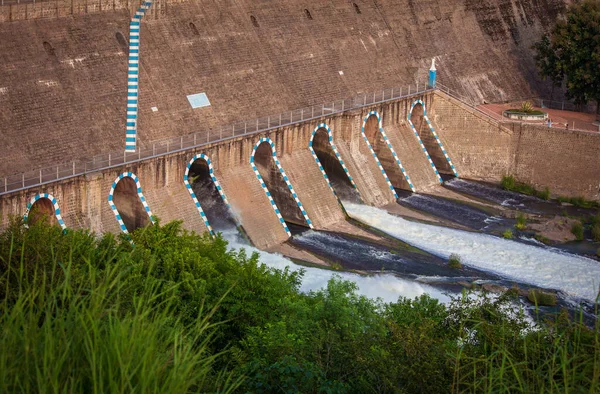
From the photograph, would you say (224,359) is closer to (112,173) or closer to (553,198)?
(112,173)

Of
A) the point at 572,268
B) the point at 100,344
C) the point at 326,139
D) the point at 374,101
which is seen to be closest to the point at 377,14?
the point at 374,101

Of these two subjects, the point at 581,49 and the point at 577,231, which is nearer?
the point at 577,231

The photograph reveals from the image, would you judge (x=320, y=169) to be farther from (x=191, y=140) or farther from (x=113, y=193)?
(x=113, y=193)

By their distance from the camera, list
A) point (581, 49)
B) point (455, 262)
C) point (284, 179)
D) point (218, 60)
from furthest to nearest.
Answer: point (581, 49) < point (218, 60) < point (284, 179) < point (455, 262)

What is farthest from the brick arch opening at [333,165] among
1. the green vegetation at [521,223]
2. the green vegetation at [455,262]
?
the green vegetation at [455,262]

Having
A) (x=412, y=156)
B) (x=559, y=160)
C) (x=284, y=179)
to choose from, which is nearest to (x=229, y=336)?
(x=284, y=179)

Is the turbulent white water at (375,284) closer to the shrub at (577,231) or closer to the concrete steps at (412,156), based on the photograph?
the shrub at (577,231)
